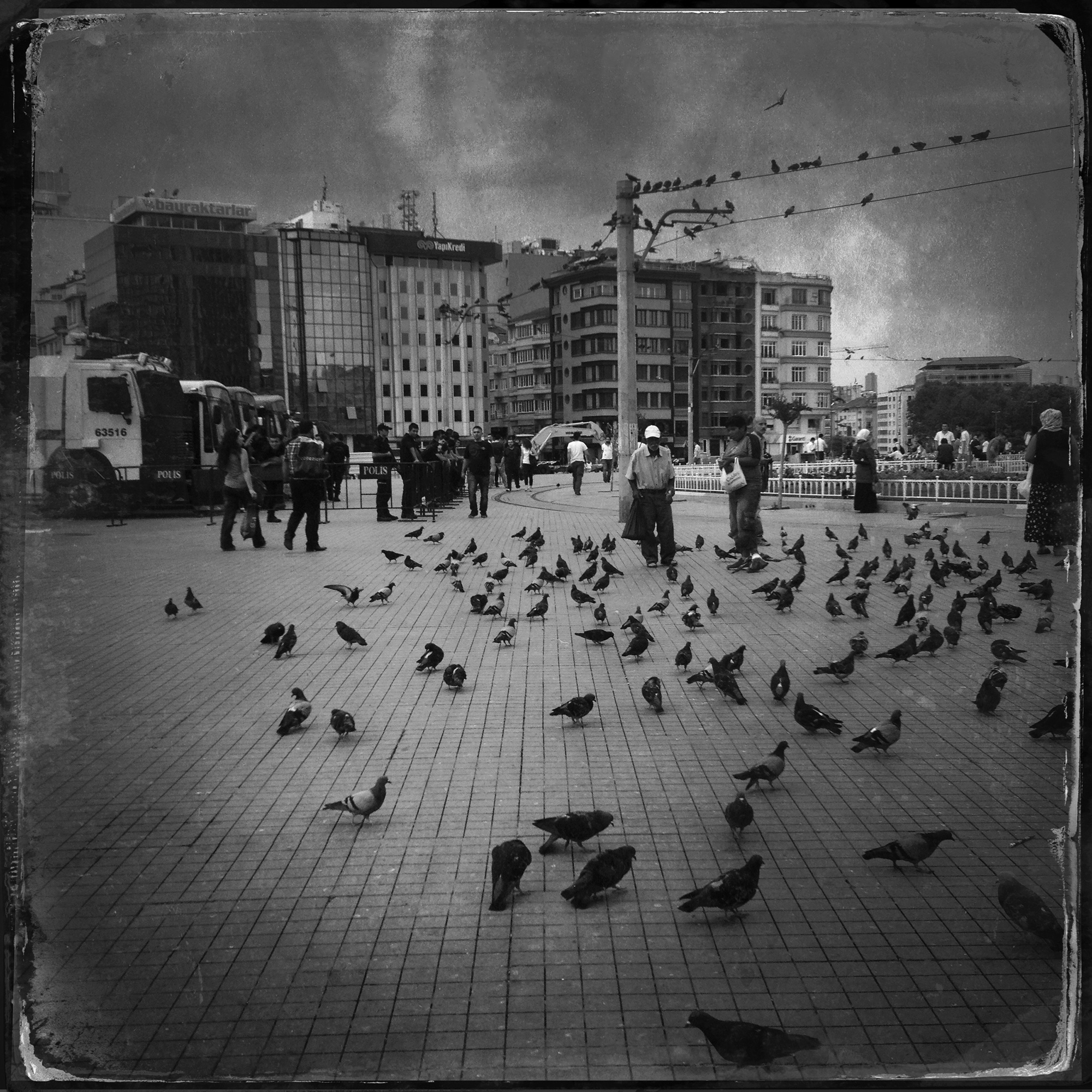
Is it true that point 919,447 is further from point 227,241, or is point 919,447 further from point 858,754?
point 227,241

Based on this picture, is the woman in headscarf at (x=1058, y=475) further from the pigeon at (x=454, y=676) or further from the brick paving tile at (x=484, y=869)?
the pigeon at (x=454, y=676)

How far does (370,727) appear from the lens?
196 inches

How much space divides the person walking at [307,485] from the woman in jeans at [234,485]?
378 millimetres

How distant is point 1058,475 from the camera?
9.35 ft

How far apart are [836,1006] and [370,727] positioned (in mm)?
2925

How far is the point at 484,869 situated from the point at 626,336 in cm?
310

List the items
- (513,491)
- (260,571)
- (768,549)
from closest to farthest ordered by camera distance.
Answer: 1. (260,571)
2. (768,549)
3. (513,491)

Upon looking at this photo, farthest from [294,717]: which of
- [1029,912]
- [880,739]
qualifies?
[1029,912]

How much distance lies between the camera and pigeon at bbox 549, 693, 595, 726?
487cm

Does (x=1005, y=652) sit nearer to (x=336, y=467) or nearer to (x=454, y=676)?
(x=454, y=676)

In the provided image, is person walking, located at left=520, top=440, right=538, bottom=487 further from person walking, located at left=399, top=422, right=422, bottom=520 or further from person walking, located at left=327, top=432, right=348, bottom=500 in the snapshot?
person walking, located at left=327, top=432, right=348, bottom=500


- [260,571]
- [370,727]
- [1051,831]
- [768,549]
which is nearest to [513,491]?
[768,549]

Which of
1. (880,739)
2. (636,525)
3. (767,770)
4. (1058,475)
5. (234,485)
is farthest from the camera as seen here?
(636,525)

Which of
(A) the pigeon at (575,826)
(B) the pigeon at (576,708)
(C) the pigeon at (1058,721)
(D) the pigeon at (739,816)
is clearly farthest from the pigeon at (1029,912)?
(B) the pigeon at (576,708)
